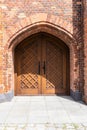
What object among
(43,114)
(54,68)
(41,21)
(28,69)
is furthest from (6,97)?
(41,21)

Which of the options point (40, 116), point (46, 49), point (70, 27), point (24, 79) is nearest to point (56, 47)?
point (46, 49)

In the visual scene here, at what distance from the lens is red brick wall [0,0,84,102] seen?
660cm

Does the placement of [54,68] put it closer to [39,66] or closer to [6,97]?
[39,66]

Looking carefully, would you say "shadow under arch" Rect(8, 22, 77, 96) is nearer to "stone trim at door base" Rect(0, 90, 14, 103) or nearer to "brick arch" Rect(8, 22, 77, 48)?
"brick arch" Rect(8, 22, 77, 48)

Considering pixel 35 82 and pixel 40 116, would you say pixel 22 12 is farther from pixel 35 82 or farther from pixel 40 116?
pixel 40 116

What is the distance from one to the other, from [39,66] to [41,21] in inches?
77.0

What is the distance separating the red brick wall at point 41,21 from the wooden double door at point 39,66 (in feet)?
2.98

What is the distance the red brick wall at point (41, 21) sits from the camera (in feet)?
21.6

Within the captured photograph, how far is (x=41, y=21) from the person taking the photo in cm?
663

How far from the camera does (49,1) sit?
6.72 metres

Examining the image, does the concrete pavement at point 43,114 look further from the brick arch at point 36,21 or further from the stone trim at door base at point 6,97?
the brick arch at point 36,21

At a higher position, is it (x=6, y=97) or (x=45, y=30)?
(x=45, y=30)

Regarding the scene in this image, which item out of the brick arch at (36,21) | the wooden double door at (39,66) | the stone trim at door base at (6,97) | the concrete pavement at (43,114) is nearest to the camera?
the concrete pavement at (43,114)

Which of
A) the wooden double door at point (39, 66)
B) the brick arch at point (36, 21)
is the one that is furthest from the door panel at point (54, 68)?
the brick arch at point (36, 21)
